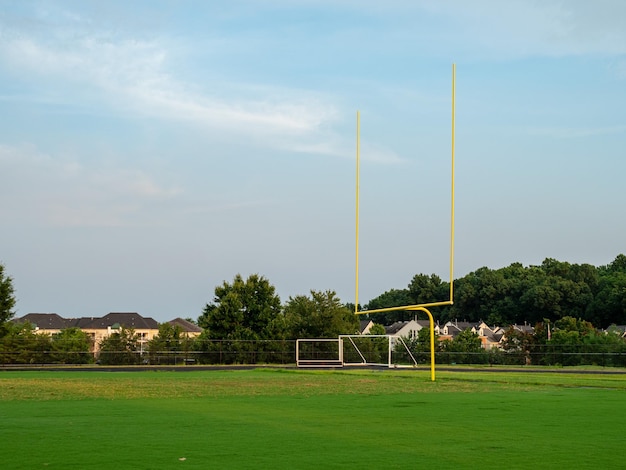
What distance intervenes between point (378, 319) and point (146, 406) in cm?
12079

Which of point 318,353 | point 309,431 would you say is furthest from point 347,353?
point 309,431

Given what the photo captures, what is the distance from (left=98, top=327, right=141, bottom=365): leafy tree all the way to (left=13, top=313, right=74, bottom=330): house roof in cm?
8371

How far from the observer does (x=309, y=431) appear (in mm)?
8406

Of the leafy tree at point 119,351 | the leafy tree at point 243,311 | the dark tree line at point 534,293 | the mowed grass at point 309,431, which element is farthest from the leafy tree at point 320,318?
the dark tree line at point 534,293

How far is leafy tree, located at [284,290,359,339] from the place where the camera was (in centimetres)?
4209

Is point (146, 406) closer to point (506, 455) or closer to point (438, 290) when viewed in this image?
point (506, 455)

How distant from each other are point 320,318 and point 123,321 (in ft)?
249

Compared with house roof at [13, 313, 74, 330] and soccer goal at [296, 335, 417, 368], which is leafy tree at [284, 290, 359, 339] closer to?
soccer goal at [296, 335, 417, 368]

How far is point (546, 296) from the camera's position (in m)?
97.1

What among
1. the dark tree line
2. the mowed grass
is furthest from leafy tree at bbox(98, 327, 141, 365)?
the dark tree line

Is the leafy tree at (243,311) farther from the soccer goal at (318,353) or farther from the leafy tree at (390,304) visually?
the leafy tree at (390,304)

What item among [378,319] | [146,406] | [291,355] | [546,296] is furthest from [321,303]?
[378,319]

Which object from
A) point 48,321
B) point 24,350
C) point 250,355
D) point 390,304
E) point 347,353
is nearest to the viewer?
point 24,350

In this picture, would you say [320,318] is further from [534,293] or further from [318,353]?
[534,293]
